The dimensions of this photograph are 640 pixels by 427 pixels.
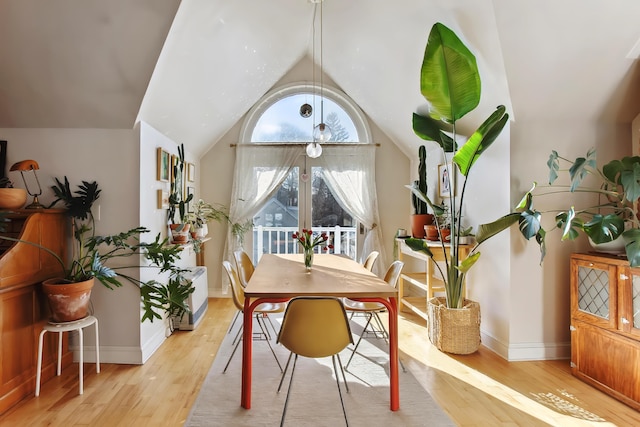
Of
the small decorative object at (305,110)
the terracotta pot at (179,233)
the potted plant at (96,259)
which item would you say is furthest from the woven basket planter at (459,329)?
the small decorative object at (305,110)

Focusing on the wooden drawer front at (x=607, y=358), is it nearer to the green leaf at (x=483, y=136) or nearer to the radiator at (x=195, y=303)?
the green leaf at (x=483, y=136)

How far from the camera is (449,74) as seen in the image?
2.55 meters

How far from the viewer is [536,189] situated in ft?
9.20

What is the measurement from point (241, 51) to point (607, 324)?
373 centimetres

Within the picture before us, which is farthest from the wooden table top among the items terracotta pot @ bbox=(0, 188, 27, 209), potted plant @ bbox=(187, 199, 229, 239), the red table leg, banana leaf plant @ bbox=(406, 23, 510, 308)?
terracotta pot @ bbox=(0, 188, 27, 209)

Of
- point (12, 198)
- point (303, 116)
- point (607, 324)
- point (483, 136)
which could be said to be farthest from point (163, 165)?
point (607, 324)

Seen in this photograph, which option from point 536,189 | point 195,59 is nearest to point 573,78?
point 536,189

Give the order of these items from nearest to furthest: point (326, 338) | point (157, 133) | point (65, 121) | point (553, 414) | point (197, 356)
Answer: point (326, 338)
point (553, 414)
point (65, 121)
point (197, 356)
point (157, 133)

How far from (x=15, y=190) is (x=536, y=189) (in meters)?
3.90

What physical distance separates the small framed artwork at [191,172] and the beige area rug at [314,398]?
2247 millimetres

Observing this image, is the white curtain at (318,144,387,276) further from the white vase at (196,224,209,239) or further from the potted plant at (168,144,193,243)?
the potted plant at (168,144,193,243)

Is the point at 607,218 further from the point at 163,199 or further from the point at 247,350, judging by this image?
the point at 163,199

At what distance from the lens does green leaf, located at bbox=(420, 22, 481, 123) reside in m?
2.45

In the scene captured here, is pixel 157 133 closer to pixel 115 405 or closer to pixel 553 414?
pixel 115 405
